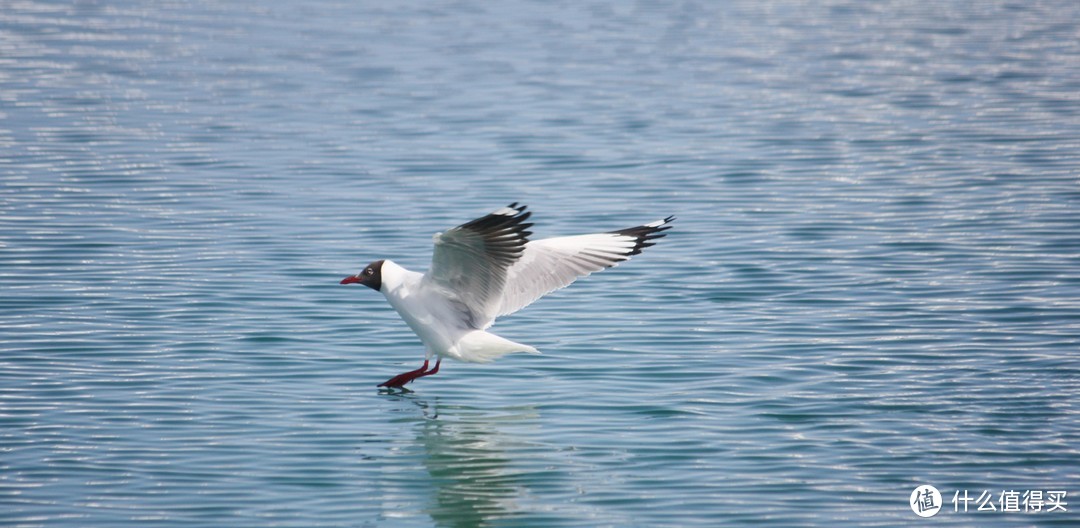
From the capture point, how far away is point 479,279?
982 centimetres

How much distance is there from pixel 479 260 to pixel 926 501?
3.24 metres

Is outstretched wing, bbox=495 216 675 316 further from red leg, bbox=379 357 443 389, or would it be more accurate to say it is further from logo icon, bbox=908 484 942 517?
logo icon, bbox=908 484 942 517

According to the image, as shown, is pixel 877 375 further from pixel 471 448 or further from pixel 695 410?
pixel 471 448

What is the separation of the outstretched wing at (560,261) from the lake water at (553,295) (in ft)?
2.17

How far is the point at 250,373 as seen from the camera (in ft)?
33.9

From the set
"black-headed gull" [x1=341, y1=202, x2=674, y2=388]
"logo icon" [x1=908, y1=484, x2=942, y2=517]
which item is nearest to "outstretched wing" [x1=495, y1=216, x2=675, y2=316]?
"black-headed gull" [x1=341, y1=202, x2=674, y2=388]

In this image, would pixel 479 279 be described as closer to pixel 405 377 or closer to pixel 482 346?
pixel 482 346

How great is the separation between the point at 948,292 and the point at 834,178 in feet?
17.0

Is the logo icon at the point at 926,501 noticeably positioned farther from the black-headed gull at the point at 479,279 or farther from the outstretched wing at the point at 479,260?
the outstretched wing at the point at 479,260

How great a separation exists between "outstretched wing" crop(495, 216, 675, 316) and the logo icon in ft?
9.08

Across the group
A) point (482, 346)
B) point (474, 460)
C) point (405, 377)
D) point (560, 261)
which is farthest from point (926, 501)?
point (405, 377)

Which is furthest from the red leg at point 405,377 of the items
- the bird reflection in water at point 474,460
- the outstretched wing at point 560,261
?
the outstretched wing at point 560,261

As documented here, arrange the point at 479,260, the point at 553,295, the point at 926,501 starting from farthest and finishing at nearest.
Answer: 1. the point at 553,295
2. the point at 479,260
3. the point at 926,501

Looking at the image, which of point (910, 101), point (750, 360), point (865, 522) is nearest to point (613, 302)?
point (750, 360)
